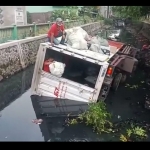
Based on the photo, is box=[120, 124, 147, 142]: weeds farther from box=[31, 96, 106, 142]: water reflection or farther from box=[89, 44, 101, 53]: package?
box=[89, 44, 101, 53]: package

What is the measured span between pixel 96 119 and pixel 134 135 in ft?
3.42

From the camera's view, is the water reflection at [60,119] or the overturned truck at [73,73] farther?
the overturned truck at [73,73]

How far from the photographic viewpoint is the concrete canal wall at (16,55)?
35.7 ft

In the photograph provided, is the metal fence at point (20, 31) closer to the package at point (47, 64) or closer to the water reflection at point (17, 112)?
the water reflection at point (17, 112)

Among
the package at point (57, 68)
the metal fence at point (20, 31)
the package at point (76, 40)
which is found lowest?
the package at point (57, 68)

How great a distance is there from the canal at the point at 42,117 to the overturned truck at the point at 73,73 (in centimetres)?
79

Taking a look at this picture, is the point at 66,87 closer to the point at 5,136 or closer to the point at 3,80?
the point at 5,136

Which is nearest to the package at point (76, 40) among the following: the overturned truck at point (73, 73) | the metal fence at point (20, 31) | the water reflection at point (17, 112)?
the overturned truck at point (73, 73)

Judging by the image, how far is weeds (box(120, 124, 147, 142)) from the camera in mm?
6265

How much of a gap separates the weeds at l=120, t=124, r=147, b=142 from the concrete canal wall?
6076 mm

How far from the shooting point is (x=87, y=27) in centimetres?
2761

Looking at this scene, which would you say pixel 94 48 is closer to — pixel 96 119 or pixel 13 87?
pixel 96 119

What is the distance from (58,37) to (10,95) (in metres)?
2.73
